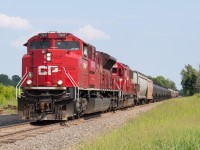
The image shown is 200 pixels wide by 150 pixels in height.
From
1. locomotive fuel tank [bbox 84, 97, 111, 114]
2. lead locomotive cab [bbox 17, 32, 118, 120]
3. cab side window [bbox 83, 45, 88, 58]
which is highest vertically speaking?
cab side window [bbox 83, 45, 88, 58]

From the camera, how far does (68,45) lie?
19453 mm

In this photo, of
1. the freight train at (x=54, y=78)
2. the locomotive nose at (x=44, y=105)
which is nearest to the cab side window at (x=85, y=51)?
the freight train at (x=54, y=78)

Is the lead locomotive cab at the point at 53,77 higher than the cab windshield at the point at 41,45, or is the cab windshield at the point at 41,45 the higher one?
the cab windshield at the point at 41,45

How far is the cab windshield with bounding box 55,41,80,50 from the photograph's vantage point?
19.2 m

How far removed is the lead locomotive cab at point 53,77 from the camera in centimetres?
1789

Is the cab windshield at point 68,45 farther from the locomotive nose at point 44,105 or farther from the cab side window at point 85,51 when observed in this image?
the locomotive nose at point 44,105

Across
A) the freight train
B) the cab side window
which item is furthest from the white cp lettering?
the cab side window

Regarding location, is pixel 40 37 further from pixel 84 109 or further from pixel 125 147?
pixel 125 147

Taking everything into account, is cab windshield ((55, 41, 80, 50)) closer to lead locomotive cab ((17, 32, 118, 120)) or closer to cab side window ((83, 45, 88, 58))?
lead locomotive cab ((17, 32, 118, 120))

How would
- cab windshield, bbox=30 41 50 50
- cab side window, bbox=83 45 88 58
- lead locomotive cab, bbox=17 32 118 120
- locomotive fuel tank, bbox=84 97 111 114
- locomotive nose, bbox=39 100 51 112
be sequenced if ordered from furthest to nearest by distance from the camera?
1. locomotive fuel tank, bbox=84 97 111 114
2. cab side window, bbox=83 45 88 58
3. cab windshield, bbox=30 41 50 50
4. lead locomotive cab, bbox=17 32 118 120
5. locomotive nose, bbox=39 100 51 112

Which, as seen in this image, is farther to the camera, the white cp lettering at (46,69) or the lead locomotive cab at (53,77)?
the white cp lettering at (46,69)

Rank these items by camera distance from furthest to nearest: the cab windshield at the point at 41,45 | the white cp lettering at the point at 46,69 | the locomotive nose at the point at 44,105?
the cab windshield at the point at 41,45 < the white cp lettering at the point at 46,69 < the locomotive nose at the point at 44,105

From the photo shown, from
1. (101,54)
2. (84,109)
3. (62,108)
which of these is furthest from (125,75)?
(62,108)

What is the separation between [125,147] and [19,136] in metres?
5.58
